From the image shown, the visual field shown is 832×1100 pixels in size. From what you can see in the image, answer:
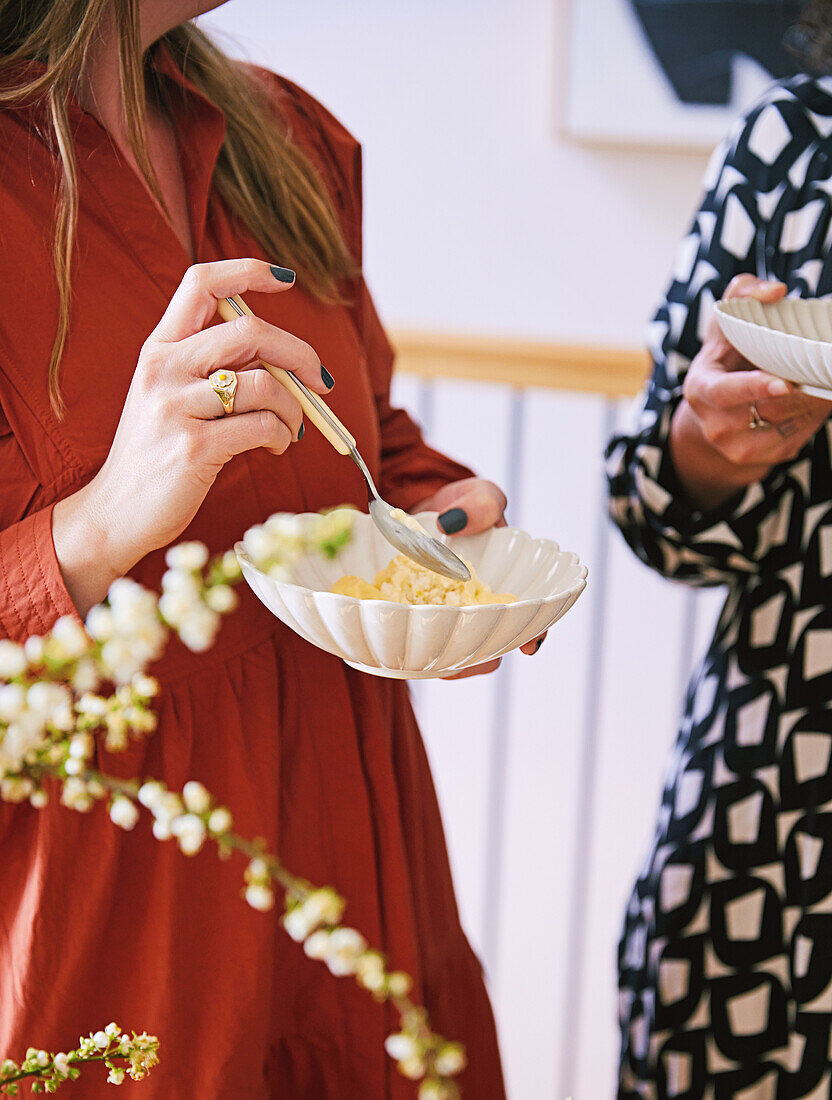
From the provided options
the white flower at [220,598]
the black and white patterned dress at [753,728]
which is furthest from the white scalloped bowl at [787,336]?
the white flower at [220,598]

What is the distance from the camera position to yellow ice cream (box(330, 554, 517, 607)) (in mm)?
622

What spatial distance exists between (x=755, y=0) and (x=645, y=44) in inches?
6.5

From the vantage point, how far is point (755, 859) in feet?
3.02

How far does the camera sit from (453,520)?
0.74m

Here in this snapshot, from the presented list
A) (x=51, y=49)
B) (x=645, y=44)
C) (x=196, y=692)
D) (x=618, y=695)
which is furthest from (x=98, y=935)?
(x=645, y=44)

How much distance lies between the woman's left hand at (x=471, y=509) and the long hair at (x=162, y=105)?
182mm

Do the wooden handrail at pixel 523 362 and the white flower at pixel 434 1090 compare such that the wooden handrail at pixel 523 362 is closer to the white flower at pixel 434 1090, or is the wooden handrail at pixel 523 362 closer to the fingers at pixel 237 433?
the fingers at pixel 237 433

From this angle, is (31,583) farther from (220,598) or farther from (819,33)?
(819,33)

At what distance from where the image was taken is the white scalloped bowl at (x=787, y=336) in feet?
2.12

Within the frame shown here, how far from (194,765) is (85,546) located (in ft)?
0.59

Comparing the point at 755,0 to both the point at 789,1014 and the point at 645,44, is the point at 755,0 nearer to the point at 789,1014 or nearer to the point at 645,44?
the point at 645,44

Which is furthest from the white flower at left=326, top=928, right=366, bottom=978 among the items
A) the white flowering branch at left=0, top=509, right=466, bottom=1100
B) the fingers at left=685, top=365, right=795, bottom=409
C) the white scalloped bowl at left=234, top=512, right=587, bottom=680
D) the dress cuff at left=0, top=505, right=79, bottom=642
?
the fingers at left=685, top=365, right=795, bottom=409

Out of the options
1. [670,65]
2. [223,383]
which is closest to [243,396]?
[223,383]

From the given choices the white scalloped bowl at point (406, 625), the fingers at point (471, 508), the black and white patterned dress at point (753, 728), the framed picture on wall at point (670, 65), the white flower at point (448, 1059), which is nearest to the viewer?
the white flower at point (448, 1059)
